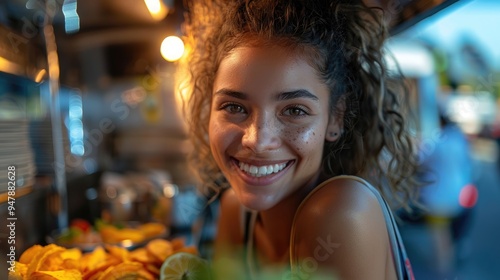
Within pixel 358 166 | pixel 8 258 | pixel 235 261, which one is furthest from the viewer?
pixel 235 261

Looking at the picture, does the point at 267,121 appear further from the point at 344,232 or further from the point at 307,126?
the point at 344,232

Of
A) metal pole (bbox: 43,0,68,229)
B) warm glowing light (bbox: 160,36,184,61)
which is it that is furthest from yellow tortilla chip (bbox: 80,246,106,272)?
warm glowing light (bbox: 160,36,184,61)

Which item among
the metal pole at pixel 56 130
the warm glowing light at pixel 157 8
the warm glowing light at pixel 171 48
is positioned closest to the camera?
the warm glowing light at pixel 157 8

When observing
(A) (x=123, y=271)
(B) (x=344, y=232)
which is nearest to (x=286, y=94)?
(B) (x=344, y=232)

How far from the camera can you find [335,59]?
914mm

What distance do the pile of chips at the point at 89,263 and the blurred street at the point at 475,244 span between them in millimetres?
634

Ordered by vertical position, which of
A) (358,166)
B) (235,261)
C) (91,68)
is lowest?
(235,261)

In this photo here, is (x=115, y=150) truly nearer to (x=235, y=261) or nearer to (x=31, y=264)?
(x=235, y=261)

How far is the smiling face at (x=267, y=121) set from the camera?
0.83m

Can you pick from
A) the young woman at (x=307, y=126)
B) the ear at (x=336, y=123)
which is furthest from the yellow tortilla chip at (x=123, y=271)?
the ear at (x=336, y=123)

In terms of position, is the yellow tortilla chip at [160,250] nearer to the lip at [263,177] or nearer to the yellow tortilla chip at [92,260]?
the yellow tortilla chip at [92,260]

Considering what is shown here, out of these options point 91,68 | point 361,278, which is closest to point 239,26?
point 361,278

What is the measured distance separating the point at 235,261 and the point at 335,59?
0.54 meters

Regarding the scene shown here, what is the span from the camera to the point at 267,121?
0.83 m
